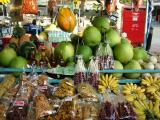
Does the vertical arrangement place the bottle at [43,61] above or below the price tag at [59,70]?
above

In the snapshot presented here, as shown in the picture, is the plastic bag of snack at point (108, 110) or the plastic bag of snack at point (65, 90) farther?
the plastic bag of snack at point (65, 90)

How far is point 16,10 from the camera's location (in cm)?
795

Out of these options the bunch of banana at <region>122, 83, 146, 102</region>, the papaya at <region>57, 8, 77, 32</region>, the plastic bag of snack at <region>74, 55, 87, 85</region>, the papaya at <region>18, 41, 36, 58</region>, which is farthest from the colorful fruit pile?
the papaya at <region>18, 41, 36, 58</region>

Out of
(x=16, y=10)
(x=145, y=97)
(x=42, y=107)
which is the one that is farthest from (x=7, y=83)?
(x=16, y=10)

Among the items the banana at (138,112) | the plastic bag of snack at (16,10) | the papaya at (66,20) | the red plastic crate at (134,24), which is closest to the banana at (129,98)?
the banana at (138,112)

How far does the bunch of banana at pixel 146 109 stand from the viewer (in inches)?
95.1

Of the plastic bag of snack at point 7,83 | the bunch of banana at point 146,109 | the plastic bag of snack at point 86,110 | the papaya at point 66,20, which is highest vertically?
the papaya at point 66,20

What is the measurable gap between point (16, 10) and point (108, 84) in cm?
566

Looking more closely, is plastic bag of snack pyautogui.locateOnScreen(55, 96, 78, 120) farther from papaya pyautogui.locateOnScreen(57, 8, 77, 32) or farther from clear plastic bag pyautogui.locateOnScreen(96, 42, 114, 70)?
papaya pyautogui.locateOnScreen(57, 8, 77, 32)

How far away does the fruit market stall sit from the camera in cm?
228

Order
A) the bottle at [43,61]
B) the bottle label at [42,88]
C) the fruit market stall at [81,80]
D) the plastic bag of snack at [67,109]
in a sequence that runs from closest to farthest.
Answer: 1. the plastic bag of snack at [67,109]
2. the fruit market stall at [81,80]
3. the bottle label at [42,88]
4. the bottle at [43,61]

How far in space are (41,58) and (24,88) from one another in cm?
53

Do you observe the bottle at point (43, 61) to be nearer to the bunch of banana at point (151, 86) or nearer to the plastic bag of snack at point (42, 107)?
the plastic bag of snack at point (42, 107)

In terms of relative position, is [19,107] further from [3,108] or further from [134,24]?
[134,24]
